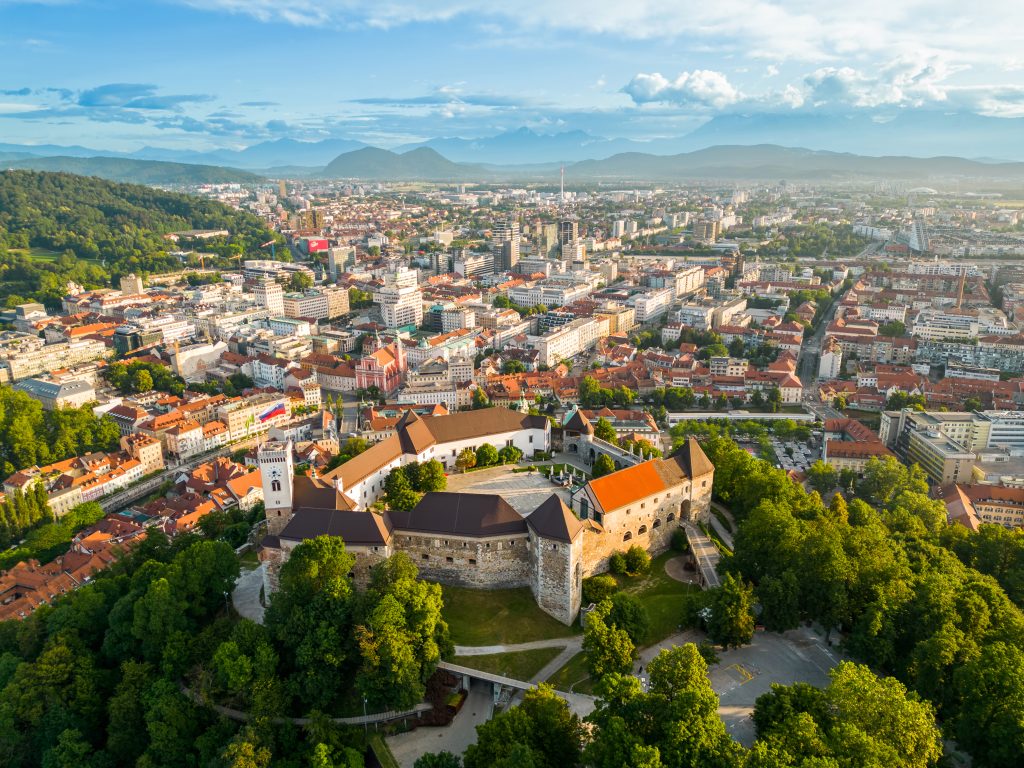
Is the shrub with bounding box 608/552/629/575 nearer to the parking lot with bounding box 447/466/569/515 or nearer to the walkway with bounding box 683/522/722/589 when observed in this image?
the walkway with bounding box 683/522/722/589

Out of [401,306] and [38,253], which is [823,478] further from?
[38,253]

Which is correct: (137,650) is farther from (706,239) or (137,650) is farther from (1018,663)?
(706,239)

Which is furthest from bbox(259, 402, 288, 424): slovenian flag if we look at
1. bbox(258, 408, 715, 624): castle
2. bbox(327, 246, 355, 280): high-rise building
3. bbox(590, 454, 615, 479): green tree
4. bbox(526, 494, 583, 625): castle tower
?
bbox(327, 246, 355, 280): high-rise building

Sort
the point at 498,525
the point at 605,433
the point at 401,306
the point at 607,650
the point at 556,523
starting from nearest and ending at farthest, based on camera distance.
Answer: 1. the point at 607,650
2. the point at 556,523
3. the point at 498,525
4. the point at 605,433
5. the point at 401,306

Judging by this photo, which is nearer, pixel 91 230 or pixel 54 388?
pixel 54 388

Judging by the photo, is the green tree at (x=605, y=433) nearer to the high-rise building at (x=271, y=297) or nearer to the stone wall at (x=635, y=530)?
the stone wall at (x=635, y=530)

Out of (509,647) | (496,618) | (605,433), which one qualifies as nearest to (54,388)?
(605,433)

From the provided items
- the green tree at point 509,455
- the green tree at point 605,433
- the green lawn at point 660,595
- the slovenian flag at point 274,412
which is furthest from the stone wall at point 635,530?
the slovenian flag at point 274,412
